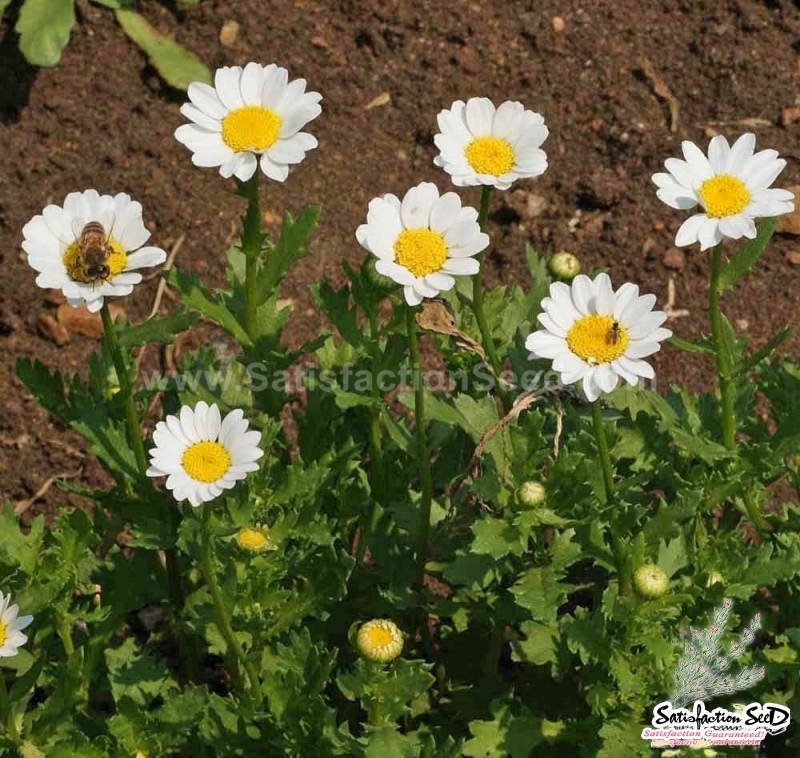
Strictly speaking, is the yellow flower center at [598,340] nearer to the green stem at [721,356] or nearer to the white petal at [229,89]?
the green stem at [721,356]

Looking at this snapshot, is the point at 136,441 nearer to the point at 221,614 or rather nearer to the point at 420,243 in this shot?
the point at 221,614

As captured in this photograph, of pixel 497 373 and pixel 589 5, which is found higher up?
pixel 589 5

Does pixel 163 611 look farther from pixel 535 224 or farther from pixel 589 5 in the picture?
pixel 589 5

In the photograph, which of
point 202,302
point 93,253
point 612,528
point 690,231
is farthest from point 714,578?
point 93,253

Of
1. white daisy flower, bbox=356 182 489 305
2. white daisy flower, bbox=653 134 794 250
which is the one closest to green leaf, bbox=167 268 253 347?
white daisy flower, bbox=356 182 489 305

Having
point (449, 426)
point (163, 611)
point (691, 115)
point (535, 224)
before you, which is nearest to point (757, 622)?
point (449, 426)

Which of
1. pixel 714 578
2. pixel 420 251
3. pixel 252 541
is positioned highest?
pixel 420 251
